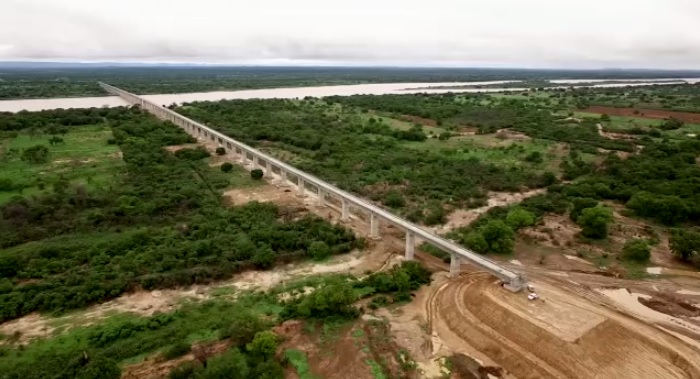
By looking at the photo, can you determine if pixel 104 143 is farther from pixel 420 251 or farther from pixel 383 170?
pixel 420 251

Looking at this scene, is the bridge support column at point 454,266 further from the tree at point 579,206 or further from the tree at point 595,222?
the tree at point 579,206

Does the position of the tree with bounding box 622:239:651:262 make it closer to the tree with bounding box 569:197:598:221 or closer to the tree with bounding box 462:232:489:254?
the tree with bounding box 569:197:598:221

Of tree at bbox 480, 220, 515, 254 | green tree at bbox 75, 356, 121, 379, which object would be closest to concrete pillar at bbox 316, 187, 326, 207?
tree at bbox 480, 220, 515, 254

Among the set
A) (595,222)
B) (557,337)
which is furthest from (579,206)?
(557,337)

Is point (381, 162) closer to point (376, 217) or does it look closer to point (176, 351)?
point (376, 217)

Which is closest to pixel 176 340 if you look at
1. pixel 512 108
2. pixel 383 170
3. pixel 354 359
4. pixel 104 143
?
pixel 354 359

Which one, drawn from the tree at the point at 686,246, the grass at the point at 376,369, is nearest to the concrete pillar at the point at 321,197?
the grass at the point at 376,369
